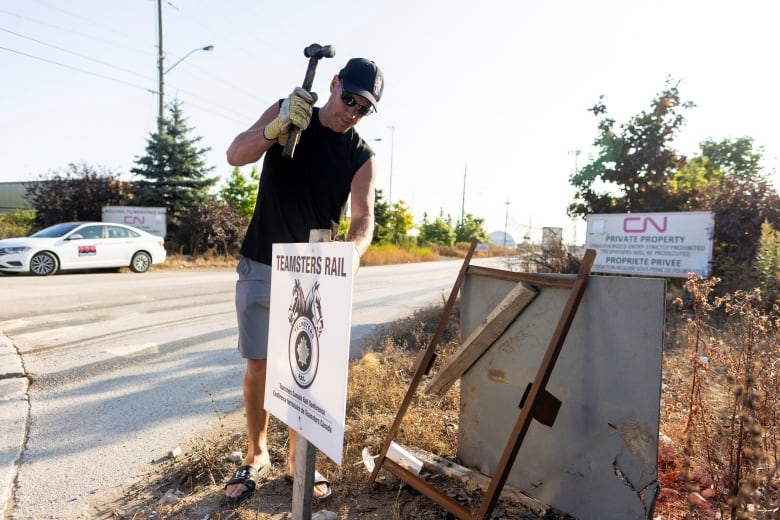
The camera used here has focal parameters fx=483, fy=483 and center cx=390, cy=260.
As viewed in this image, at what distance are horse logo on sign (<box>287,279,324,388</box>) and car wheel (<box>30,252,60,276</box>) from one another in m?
12.2

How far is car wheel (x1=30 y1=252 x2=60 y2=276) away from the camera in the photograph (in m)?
11.4

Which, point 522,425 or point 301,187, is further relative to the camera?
point 301,187

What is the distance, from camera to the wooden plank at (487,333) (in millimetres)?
2252

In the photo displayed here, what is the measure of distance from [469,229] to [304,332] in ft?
196

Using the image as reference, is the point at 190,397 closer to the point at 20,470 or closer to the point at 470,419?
the point at 20,470

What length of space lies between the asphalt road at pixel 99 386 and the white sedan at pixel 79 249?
137 inches

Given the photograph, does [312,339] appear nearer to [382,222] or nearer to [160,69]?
[160,69]

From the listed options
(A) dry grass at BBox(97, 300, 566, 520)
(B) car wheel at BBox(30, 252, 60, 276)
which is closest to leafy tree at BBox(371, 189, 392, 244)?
(B) car wheel at BBox(30, 252, 60, 276)

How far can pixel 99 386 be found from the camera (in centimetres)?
401

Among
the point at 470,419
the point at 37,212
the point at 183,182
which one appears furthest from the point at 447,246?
the point at 470,419

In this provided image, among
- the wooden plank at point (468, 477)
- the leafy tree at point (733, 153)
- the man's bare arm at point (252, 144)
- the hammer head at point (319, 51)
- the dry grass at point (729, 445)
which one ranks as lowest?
the wooden plank at point (468, 477)

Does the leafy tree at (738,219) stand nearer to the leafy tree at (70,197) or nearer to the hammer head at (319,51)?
the hammer head at (319,51)

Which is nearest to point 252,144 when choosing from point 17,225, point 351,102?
point 351,102

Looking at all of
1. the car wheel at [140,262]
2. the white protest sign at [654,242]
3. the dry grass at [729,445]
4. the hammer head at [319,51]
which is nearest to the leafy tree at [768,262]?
the white protest sign at [654,242]
